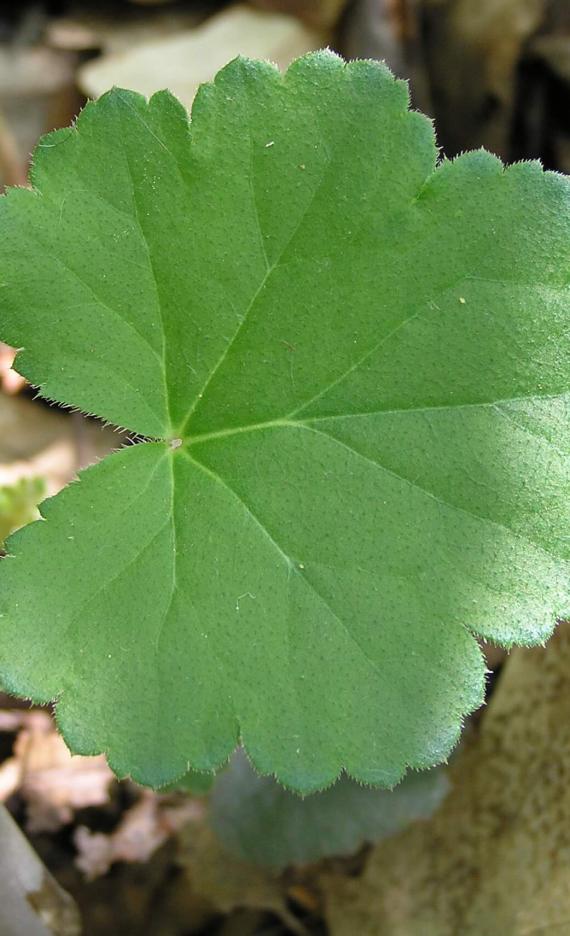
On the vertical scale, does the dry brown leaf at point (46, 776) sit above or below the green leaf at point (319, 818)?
above

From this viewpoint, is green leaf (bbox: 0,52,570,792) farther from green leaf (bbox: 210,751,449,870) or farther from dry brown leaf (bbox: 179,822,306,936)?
dry brown leaf (bbox: 179,822,306,936)

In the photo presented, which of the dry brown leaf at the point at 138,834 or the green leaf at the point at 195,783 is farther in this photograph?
the dry brown leaf at the point at 138,834

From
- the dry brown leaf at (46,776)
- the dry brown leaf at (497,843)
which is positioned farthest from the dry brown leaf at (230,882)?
the dry brown leaf at (46,776)

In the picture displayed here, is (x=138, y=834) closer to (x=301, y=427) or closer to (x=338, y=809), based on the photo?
(x=338, y=809)

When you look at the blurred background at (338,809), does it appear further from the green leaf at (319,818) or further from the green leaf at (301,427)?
the green leaf at (301,427)

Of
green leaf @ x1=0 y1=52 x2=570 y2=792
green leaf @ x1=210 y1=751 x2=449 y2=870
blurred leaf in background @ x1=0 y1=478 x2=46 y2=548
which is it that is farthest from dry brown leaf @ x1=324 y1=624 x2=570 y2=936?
blurred leaf in background @ x1=0 y1=478 x2=46 y2=548

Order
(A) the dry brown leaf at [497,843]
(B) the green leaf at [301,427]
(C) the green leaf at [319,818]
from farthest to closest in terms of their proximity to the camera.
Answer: (C) the green leaf at [319,818]
(A) the dry brown leaf at [497,843]
(B) the green leaf at [301,427]

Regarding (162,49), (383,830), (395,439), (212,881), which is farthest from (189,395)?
(162,49)

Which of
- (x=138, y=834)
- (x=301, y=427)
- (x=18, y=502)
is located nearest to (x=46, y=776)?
(x=138, y=834)
